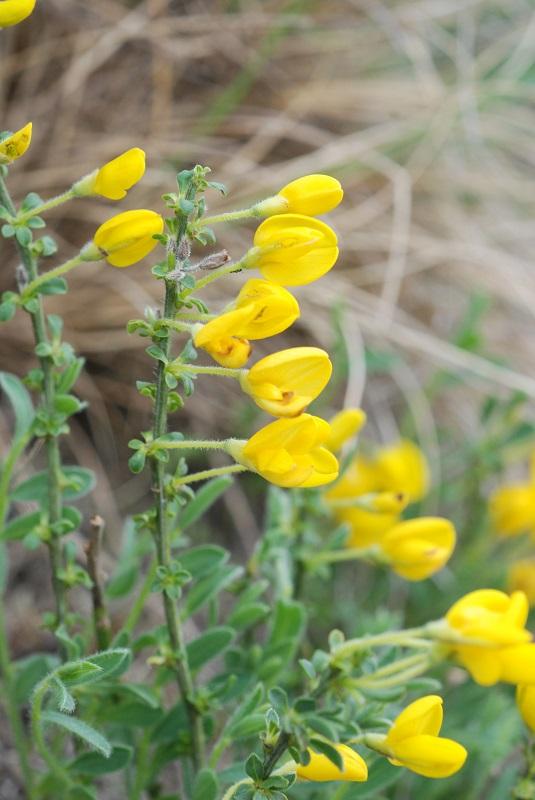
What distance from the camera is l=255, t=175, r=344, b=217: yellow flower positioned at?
28.4 inches

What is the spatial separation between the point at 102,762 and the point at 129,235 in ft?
1.50

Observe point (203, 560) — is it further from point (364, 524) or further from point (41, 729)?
point (364, 524)

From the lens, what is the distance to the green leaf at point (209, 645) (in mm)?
872

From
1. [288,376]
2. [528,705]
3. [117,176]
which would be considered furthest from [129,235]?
[528,705]

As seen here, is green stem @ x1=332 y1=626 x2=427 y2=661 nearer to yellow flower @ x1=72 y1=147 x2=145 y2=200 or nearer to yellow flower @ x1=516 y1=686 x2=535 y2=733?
yellow flower @ x1=516 y1=686 x2=535 y2=733

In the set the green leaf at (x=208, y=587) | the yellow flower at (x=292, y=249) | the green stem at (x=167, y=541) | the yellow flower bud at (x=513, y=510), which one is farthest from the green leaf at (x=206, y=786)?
Result: the yellow flower bud at (x=513, y=510)

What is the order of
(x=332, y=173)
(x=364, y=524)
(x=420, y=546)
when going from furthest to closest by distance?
(x=332, y=173)
(x=364, y=524)
(x=420, y=546)

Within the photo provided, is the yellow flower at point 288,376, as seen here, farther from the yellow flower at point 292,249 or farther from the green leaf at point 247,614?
the green leaf at point 247,614

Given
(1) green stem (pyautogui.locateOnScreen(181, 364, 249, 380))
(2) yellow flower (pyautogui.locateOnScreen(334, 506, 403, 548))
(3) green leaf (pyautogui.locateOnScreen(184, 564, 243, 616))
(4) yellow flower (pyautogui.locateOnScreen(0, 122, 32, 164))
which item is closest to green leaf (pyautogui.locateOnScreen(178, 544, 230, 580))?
(3) green leaf (pyautogui.locateOnScreen(184, 564, 243, 616))

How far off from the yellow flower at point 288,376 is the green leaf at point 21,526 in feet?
1.03

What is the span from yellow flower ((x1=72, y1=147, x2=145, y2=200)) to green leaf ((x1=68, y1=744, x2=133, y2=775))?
460mm

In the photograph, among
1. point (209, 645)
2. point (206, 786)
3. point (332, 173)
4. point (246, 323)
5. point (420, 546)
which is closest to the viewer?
point (246, 323)

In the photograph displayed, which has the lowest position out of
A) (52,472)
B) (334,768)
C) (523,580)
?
(523,580)

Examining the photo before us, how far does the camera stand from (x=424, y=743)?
2.36 ft
